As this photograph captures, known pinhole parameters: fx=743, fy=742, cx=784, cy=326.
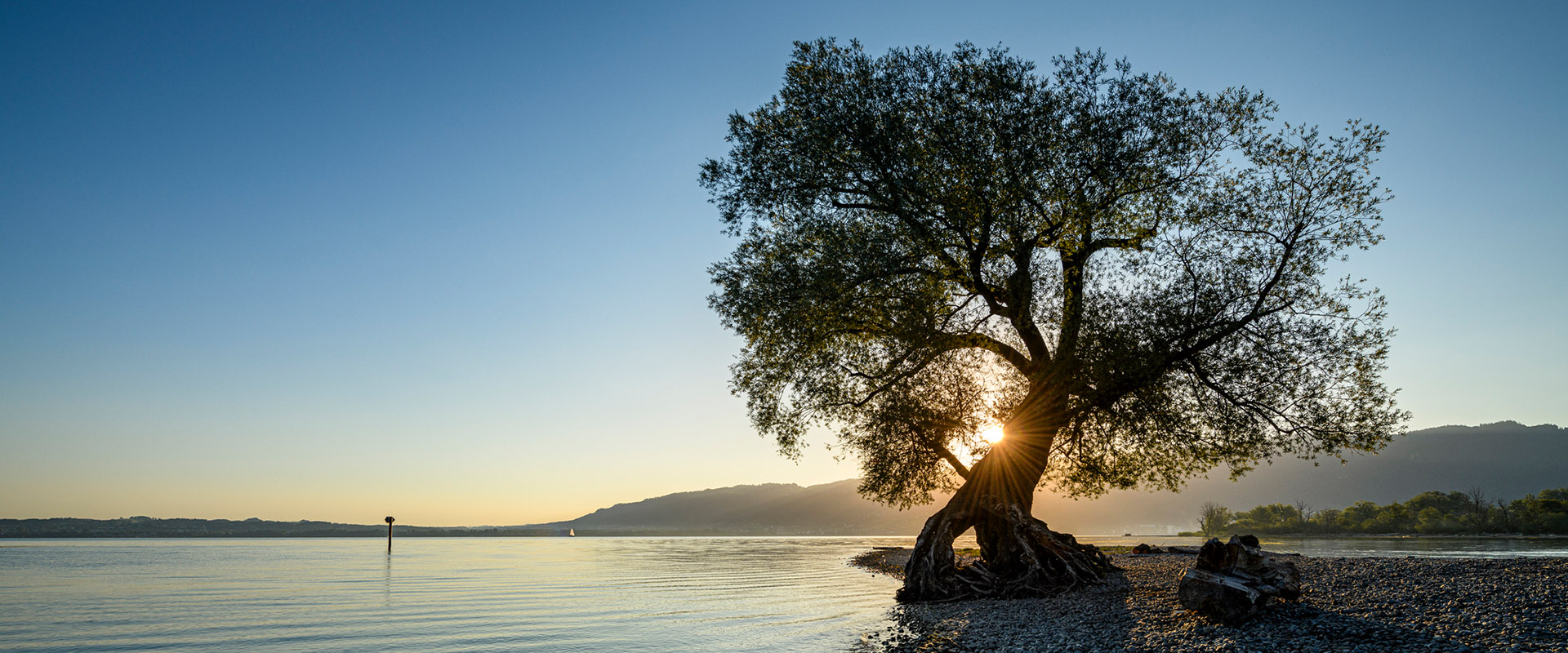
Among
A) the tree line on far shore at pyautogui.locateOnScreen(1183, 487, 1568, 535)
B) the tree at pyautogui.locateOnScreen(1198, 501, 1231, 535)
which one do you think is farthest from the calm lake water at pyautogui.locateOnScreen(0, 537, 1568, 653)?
the tree at pyautogui.locateOnScreen(1198, 501, 1231, 535)

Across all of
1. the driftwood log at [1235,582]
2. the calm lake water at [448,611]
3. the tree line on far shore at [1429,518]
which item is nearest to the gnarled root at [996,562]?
the calm lake water at [448,611]

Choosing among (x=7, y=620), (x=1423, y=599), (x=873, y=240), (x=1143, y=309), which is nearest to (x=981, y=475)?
(x=1143, y=309)

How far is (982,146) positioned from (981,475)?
34.3 ft

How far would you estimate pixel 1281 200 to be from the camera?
22.8m

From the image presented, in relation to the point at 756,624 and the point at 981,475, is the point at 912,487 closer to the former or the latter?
the point at 981,475

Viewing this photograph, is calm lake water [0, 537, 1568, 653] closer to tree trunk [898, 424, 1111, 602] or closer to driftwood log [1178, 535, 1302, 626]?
tree trunk [898, 424, 1111, 602]

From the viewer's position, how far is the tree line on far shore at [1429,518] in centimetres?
6606

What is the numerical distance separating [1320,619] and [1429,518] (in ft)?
275

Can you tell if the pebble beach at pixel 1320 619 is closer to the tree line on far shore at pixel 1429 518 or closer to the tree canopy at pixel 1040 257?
the tree canopy at pixel 1040 257

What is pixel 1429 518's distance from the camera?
73.9m

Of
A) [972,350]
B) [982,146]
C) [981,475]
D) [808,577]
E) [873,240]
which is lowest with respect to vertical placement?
[808,577]

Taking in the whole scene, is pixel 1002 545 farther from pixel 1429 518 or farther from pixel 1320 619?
pixel 1429 518

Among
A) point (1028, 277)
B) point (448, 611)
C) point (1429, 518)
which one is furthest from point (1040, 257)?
point (1429, 518)

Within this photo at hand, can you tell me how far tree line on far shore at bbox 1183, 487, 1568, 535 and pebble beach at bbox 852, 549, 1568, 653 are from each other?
68.0 m
